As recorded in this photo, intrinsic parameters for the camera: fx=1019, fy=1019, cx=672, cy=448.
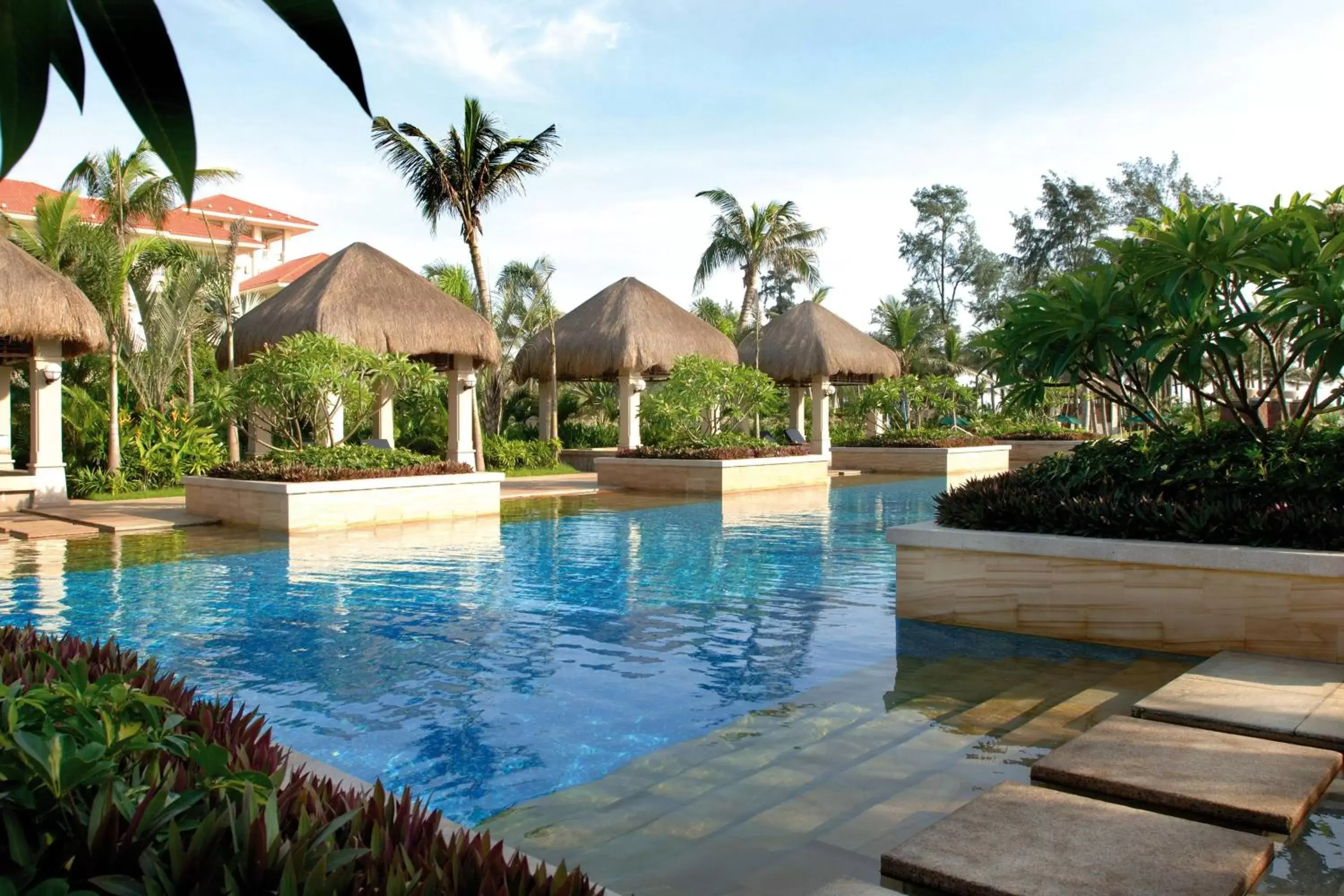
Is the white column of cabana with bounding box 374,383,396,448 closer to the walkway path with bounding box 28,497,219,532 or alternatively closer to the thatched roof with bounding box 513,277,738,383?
the walkway path with bounding box 28,497,219,532

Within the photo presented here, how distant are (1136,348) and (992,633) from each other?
7.36ft

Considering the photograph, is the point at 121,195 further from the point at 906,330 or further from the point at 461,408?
the point at 906,330

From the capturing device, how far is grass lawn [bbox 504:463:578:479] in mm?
24219

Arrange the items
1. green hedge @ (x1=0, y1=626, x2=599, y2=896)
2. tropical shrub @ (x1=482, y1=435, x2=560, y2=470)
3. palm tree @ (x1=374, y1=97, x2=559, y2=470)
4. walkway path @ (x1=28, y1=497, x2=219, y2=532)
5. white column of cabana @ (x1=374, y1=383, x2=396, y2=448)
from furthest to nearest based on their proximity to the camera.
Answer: tropical shrub @ (x1=482, y1=435, x2=560, y2=470) → palm tree @ (x1=374, y1=97, x2=559, y2=470) → white column of cabana @ (x1=374, y1=383, x2=396, y2=448) → walkway path @ (x1=28, y1=497, x2=219, y2=532) → green hedge @ (x1=0, y1=626, x2=599, y2=896)

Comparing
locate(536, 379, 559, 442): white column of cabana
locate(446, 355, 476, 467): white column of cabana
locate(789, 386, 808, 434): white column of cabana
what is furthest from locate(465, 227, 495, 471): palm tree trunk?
locate(789, 386, 808, 434): white column of cabana

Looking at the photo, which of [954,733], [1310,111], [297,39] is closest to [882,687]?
[954,733]

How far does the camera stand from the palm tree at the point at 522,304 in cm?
2970

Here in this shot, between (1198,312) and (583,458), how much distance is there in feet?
69.9

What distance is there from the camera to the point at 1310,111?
1004 centimetres

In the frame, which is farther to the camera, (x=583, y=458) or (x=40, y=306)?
(x=583, y=458)

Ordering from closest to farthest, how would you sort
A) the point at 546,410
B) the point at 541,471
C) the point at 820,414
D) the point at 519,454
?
the point at 519,454 → the point at 541,471 → the point at 546,410 → the point at 820,414

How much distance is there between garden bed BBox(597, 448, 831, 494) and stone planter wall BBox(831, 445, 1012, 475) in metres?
4.75

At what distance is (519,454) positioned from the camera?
81.5 ft

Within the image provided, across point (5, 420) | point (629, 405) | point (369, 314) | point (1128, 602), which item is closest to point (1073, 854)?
point (1128, 602)
